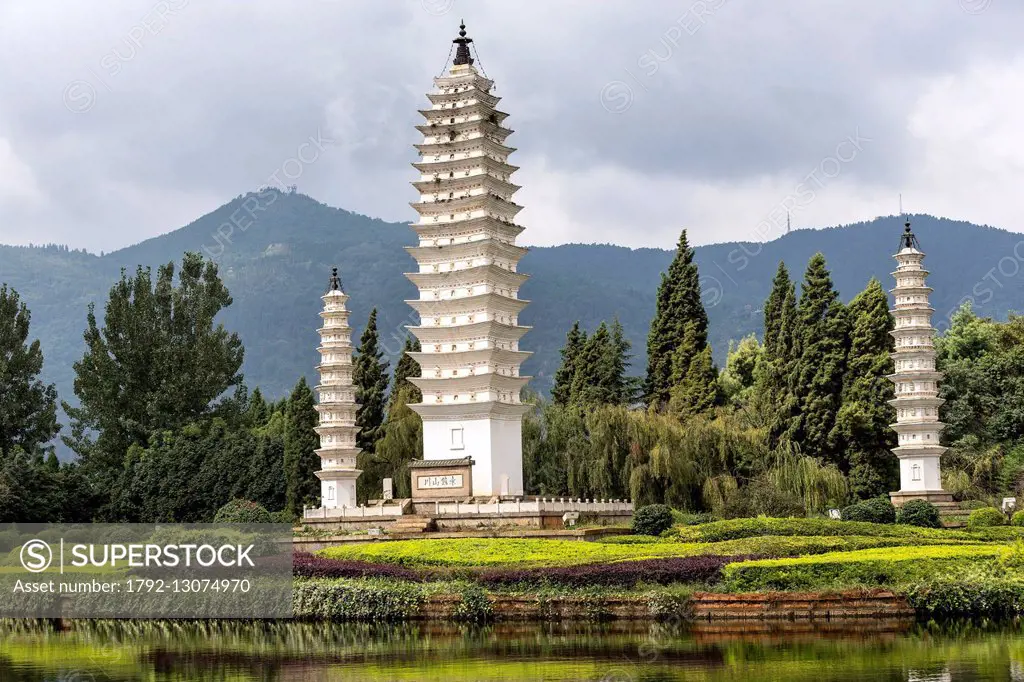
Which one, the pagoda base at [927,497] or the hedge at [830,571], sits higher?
the pagoda base at [927,497]

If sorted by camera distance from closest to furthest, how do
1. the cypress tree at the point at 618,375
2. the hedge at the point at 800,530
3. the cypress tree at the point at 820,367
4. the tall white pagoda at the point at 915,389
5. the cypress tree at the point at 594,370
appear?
1. the hedge at the point at 800,530
2. the tall white pagoda at the point at 915,389
3. the cypress tree at the point at 820,367
4. the cypress tree at the point at 594,370
5. the cypress tree at the point at 618,375

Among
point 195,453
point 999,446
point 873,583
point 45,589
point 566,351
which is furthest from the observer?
point 566,351

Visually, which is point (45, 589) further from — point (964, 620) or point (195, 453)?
point (195, 453)

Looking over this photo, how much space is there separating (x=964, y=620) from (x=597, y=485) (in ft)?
86.1

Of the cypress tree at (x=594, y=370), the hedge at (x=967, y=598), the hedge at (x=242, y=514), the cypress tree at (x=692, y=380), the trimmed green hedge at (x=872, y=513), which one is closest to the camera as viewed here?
the hedge at (x=967, y=598)

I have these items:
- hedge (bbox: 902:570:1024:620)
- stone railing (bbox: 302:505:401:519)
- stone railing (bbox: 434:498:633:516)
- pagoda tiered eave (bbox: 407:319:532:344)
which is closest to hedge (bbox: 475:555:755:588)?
hedge (bbox: 902:570:1024:620)

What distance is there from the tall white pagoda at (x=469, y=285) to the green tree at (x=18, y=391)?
1909cm

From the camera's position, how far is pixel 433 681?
2045cm

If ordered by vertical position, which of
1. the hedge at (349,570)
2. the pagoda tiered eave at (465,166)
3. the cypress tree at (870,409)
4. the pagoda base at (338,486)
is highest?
the pagoda tiered eave at (465,166)

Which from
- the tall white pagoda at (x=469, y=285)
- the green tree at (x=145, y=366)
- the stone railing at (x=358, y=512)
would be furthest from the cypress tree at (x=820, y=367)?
the green tree at (x=145, y=366)

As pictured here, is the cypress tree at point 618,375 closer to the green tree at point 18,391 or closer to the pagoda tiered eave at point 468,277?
the pagoda tiered eave at point 468,277

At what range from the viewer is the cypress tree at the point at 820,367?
5481cm

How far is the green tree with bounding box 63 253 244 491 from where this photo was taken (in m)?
61.9

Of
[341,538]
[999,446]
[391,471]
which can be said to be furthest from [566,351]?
[341,538]
